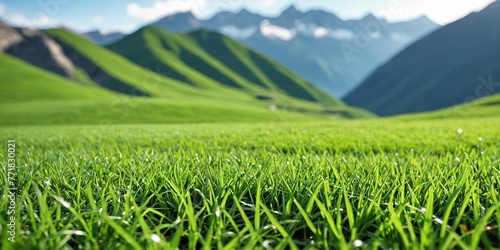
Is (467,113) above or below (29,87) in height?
below

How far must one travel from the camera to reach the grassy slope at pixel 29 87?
93.8m

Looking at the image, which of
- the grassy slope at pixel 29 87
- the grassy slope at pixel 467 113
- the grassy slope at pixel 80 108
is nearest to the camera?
the grassy slope at pixel 467 113

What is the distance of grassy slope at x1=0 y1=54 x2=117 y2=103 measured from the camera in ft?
308

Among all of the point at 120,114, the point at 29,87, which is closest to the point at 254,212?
the point at 120,114

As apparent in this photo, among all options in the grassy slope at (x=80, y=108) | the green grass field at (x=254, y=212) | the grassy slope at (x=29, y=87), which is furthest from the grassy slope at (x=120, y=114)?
the green grass field at (x=254, y=212)

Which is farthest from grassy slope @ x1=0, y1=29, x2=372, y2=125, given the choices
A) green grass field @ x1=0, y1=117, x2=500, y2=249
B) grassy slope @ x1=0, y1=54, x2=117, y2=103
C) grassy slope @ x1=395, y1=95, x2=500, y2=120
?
green grass field @ x1=0, y1=117, x2=500, y2=249

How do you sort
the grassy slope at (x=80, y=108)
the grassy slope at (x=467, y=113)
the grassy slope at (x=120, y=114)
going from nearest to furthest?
the grassy slope at (x=467, y=113) < the grassy slope at (x=120, y=114) < the grassy slope at (x=80, y=108)

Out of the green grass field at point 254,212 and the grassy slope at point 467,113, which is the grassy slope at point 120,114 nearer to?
the grassy slope at point 467,113

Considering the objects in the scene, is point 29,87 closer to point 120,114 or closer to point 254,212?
point 120,114

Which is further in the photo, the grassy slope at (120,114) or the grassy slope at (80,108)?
the grassy slope at (80,108)

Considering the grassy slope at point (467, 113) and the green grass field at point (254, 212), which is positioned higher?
the green grass field at point (254, 212)

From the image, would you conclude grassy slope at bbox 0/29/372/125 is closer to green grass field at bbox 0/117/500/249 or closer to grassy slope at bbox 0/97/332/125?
grassy slope at bbox 0/97/332/125

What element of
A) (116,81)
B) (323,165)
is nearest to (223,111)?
(323,165)

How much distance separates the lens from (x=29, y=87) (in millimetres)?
101812
